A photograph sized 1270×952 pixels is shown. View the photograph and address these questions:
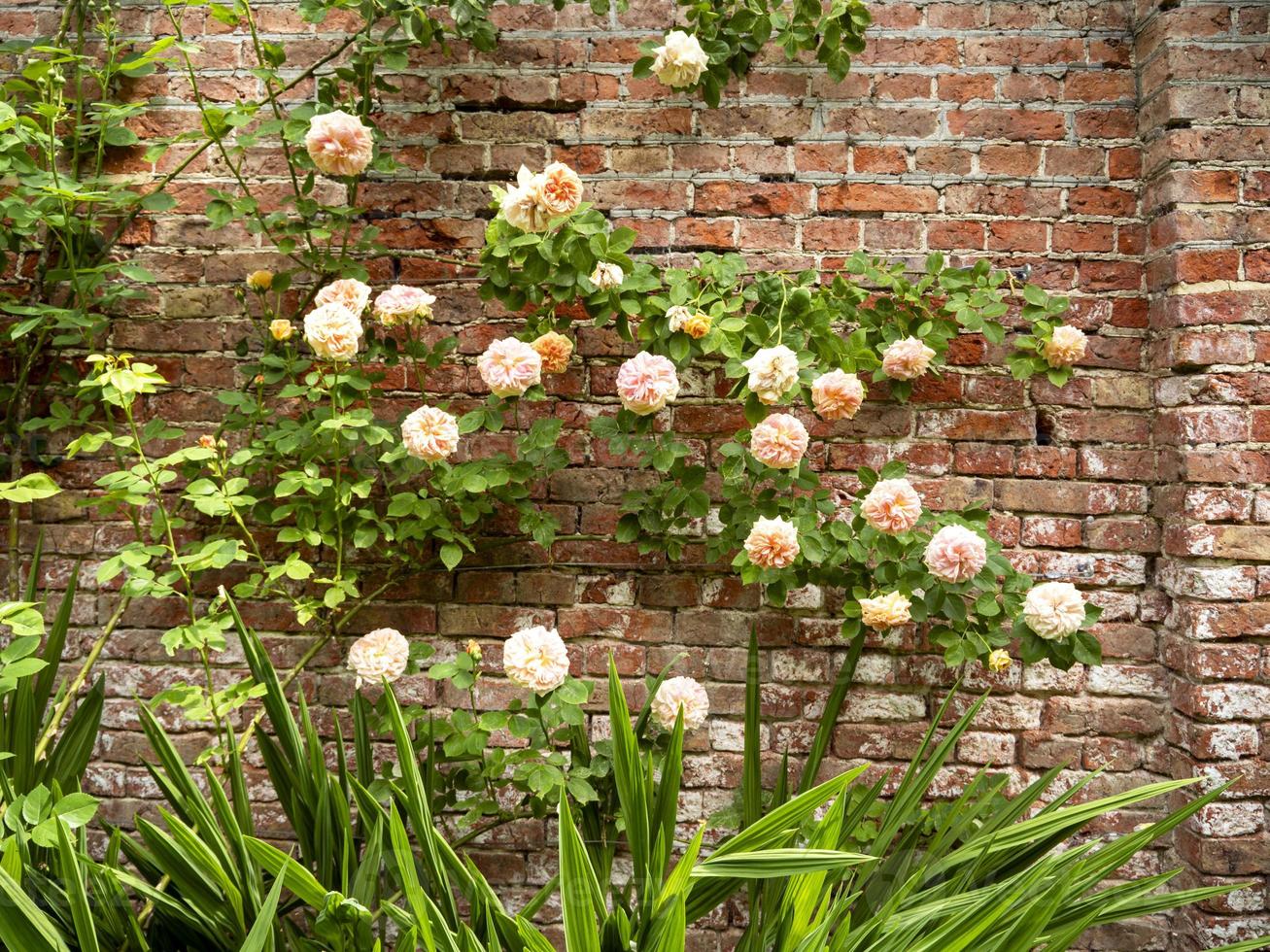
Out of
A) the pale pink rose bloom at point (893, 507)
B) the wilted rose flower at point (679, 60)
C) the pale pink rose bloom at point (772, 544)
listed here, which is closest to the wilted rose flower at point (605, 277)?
the wilted rose flower at point (679, 60)

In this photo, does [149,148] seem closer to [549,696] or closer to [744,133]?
[744,133]

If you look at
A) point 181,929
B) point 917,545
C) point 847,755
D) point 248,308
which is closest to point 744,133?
point 917,545

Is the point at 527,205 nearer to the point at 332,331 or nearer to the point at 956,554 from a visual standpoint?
the point at 332,331

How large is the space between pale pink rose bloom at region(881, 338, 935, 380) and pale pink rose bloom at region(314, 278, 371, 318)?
1.07m

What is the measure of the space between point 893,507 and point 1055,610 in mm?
368

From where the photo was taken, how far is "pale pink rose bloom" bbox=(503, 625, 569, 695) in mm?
1678

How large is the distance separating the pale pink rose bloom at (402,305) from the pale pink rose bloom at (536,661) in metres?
0.67

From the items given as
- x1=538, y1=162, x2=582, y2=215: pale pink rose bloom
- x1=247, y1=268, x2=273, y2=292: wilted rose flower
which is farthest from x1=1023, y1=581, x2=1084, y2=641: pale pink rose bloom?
x1=247, y1=268, x2=273, y2=292: wilted rose flower

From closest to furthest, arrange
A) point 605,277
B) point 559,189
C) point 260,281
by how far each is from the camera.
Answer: point 559,189, point 605,277, point 260,281

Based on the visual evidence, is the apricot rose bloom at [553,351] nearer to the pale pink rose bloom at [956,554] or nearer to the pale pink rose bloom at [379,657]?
the pale pink rose bloom at [379,657]

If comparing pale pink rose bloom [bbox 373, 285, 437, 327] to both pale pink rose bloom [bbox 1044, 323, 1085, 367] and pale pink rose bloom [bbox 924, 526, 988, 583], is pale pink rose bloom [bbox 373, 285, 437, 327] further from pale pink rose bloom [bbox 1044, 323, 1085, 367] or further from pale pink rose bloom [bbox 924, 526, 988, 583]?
pale pink rose bloom [bbox 1044, 323, 1085, 367]

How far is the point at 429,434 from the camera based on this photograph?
1.75m

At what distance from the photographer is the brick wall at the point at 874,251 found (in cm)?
192

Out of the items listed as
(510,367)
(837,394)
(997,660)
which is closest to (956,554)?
(997,660)
